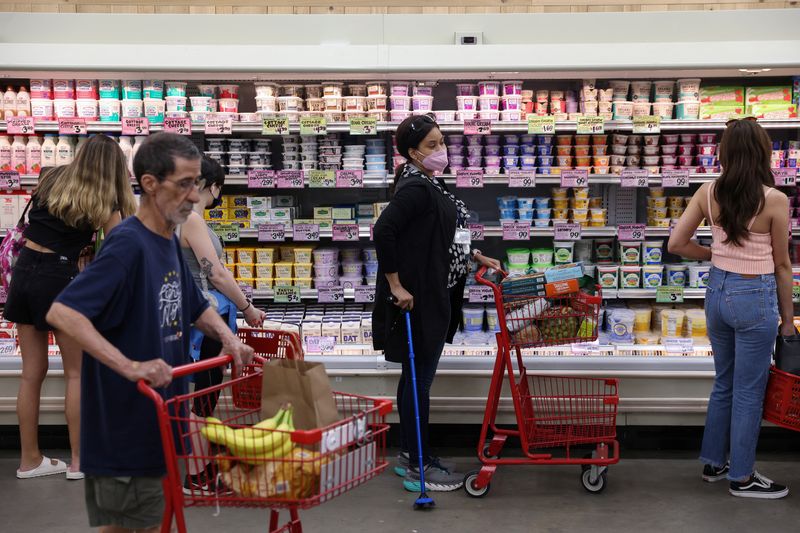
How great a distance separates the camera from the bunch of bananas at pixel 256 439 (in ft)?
6.86

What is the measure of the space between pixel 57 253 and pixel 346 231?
1.54 meters

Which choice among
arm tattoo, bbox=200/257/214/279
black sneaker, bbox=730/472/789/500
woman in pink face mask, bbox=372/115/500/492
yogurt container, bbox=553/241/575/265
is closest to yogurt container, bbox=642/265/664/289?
yogurt container, bbox=553/241/575/265

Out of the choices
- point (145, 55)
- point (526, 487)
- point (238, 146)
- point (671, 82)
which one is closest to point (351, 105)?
point (238, 146)

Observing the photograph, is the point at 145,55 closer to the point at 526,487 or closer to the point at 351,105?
the point at 351,105

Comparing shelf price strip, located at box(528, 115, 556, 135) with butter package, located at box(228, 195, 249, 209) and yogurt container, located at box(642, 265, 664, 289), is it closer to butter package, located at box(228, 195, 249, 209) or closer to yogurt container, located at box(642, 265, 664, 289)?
yogurt container, located at box(642, 265, 664, 289)

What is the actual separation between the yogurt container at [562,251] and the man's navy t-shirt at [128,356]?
3107mm

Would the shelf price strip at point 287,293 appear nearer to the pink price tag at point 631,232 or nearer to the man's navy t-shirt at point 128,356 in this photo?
the pink price tag at point 631,232

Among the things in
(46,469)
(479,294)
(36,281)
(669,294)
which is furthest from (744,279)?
(46,469)

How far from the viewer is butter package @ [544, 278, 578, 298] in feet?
12.0

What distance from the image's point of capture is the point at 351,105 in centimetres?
489

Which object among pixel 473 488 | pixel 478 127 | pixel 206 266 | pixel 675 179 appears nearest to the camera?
pixel 206 266

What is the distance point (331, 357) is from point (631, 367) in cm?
158

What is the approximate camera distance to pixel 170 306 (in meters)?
2.36

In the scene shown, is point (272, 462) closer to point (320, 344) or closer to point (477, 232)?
point (320, 344)
